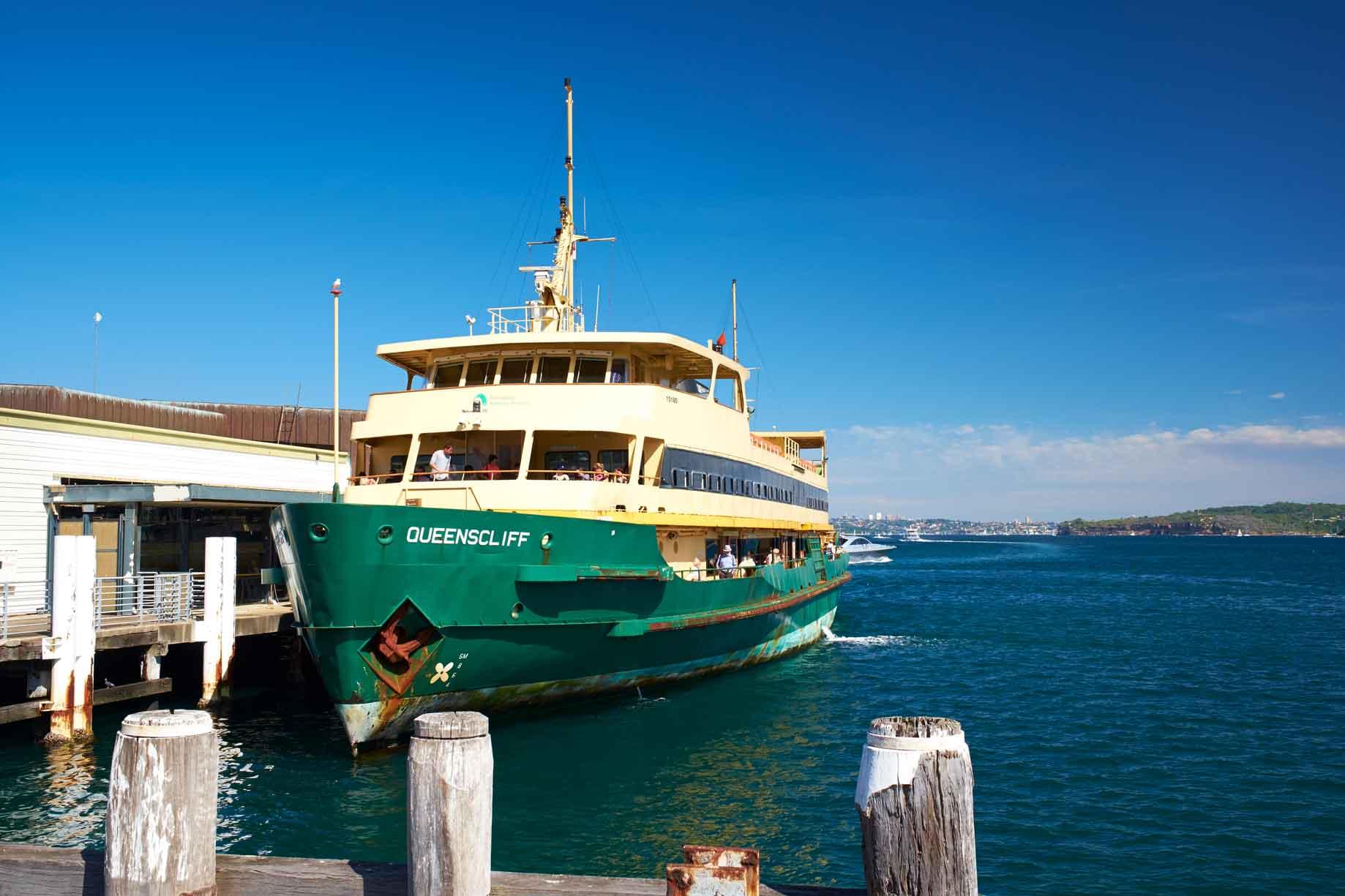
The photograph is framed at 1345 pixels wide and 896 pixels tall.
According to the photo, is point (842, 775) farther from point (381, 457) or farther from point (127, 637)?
point (127, 637)

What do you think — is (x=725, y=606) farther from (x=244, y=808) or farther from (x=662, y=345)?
(x=244, y=808)

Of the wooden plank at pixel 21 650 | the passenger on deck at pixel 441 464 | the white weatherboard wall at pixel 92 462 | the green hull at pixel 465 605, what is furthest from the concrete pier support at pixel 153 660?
the passenger on deck at pixel 441 464

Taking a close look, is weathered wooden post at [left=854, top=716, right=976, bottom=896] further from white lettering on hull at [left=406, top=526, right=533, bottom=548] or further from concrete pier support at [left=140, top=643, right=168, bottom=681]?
concrete pier support at [left=140, top=643, right=168, bottom=681]

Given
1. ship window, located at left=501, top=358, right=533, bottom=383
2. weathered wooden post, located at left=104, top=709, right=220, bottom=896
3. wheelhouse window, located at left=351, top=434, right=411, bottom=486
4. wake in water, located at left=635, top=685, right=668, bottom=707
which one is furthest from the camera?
ship window, located at left=501, top=358, right=533, bottom=383

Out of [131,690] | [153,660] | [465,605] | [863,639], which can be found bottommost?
[863,639]

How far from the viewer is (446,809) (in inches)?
168

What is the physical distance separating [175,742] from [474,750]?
1241 millimetres

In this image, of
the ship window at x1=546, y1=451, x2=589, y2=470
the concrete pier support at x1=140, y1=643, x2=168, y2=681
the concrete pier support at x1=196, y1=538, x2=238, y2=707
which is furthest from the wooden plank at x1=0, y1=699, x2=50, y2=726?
the ship window at x1=546, y1=451, x2=589, y2=470

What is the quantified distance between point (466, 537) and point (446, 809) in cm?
1075

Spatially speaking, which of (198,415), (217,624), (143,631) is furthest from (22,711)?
(198,415)

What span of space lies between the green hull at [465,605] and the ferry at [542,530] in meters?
0.03

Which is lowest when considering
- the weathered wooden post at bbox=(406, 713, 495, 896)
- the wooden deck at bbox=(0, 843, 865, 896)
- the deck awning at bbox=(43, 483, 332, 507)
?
the wooden deck at bbox=(0, 843, 865, 896)

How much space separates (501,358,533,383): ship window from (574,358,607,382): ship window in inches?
40.7

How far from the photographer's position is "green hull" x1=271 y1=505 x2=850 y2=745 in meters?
14.1
